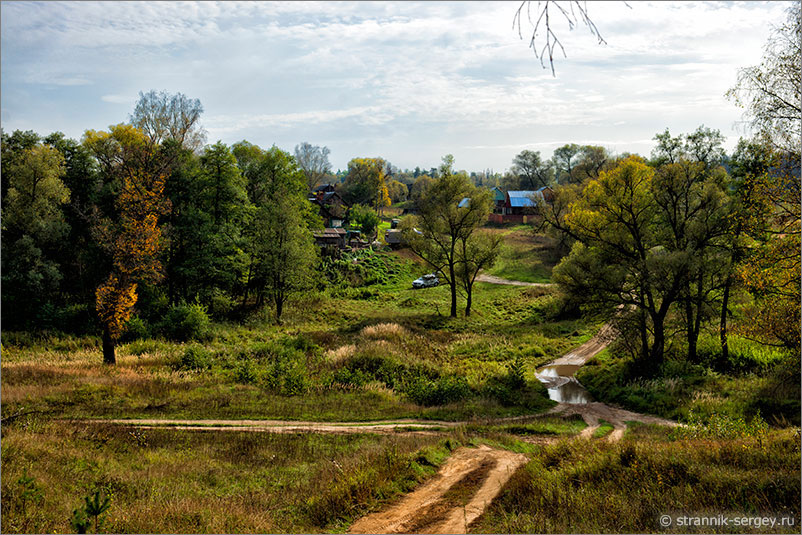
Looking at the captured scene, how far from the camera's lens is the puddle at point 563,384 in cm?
2186

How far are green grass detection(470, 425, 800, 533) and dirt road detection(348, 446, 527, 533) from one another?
0.43 m

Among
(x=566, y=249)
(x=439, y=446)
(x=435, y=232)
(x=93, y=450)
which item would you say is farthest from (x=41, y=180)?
(x=566, y=249)

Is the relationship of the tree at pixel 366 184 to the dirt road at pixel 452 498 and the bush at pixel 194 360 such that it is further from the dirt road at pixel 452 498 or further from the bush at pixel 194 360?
the dirt road at pixel 452 498

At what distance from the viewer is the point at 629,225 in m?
22.7

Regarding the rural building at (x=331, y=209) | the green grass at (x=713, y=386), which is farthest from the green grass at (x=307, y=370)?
the rural building at (x=331, y=209)

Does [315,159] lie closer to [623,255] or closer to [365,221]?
[365,221]

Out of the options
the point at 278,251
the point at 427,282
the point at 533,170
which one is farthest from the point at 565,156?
the point at 278,251

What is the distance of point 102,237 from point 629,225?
27.0 m

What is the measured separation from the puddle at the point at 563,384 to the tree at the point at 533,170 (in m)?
80.3

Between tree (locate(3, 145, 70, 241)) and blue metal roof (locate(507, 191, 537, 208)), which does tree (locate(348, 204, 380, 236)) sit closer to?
blue metal roof (locate(507, 191, 537, 208))

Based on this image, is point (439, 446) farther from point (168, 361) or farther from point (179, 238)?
point (179, 238)

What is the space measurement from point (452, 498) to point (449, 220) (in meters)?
31.2

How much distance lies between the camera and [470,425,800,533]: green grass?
280 inches

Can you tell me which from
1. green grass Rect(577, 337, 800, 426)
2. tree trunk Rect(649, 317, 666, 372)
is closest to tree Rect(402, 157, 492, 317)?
green grass Rect(577, 337, 800, 426)
